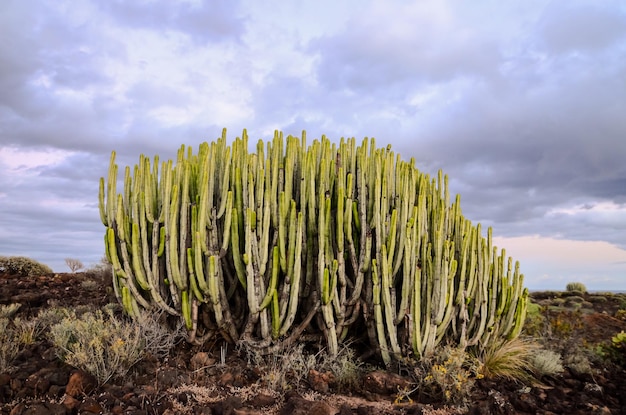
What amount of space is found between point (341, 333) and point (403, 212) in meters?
1.58

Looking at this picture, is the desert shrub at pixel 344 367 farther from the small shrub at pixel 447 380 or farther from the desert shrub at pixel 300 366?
the small shrub at pixel 447 380

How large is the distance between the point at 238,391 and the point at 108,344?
1637 mm

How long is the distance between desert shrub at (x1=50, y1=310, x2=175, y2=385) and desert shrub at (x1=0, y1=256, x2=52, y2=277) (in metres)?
7.56

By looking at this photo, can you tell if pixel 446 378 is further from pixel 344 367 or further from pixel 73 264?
pixel 73 264

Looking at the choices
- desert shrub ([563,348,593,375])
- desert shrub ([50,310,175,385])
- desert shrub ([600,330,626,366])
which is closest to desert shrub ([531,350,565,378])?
desert shrub ([563,348,593,375])

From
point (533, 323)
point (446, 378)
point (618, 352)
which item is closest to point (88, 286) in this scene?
point (446, 378)

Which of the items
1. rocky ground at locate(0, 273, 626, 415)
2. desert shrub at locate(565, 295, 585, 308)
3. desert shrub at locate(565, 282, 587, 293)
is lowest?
rocky ground at locate(0, 273, 626, 415)

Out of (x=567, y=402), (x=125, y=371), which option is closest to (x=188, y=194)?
(x=125, y=371)

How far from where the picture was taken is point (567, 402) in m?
5.91

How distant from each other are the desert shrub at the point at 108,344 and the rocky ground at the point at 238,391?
0.39 feet

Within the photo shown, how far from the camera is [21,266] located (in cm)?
1324

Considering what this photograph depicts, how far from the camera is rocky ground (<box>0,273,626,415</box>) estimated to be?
15.5 ft

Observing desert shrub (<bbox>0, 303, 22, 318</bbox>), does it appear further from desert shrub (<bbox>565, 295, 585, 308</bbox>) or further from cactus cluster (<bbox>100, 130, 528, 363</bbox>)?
desert shrub (<bbox>565, 295, 585, 308</bbox>)

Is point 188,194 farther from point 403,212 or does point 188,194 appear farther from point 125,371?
point 403,212
